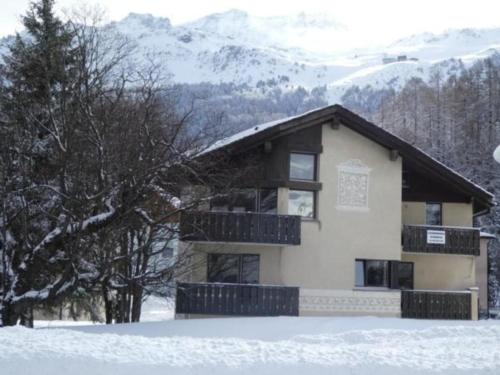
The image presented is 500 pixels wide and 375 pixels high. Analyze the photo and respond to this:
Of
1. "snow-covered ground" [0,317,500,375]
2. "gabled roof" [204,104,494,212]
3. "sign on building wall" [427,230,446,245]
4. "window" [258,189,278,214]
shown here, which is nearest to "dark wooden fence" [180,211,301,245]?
"window" [258,189,278,214]

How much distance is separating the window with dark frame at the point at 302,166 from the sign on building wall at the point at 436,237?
5072mm

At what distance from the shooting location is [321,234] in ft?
86.5

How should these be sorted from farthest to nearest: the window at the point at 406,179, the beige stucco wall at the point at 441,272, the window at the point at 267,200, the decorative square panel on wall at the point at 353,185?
the window at the point at 406,179 → the beige stucco wall at the point at 441,272 → the decorative square panel on wall at the point at 353,185 → the window at the point at 267,200

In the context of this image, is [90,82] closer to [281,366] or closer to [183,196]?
[183,196]

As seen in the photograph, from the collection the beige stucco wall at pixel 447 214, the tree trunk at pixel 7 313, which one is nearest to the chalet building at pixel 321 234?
the beige stucco wall at pixel 447 214

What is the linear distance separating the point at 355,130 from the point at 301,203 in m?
3.45

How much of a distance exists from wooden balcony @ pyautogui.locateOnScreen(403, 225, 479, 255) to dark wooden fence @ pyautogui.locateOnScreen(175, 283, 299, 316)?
6485 millimetres

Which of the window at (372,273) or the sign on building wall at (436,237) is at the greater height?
the sign on building wall at (436,237)

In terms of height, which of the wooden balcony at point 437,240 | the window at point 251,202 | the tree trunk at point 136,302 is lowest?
the tree trunk at point 136,302

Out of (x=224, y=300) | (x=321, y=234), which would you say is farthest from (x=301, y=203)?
(x=224, y=300)

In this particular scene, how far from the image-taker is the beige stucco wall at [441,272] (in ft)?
95.6

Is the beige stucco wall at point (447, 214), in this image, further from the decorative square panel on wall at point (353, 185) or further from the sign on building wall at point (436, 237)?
the decorative square panel on wall at point (353, 185)

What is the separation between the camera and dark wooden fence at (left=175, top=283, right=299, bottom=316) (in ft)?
79.1

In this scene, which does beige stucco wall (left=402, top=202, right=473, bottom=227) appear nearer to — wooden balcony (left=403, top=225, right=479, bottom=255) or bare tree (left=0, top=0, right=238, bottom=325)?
wooden balcony (left=403, top=225, right=479, bottom=255)
